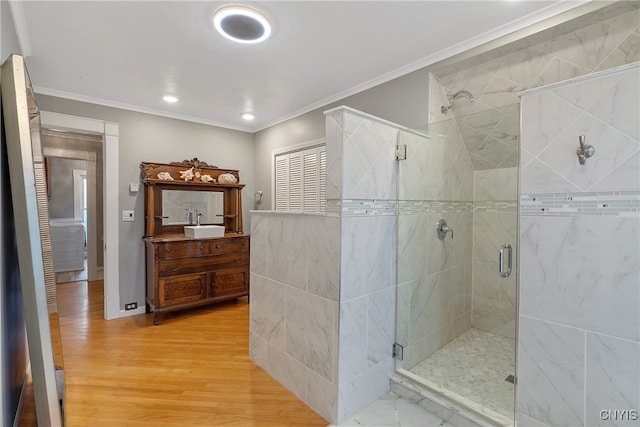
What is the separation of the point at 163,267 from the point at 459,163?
3073mm

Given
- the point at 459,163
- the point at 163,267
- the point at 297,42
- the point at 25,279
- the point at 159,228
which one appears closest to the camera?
the point at 25,279

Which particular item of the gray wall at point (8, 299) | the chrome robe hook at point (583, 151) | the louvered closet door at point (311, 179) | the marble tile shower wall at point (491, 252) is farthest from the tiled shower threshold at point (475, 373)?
the gray wall at point (8, 299)

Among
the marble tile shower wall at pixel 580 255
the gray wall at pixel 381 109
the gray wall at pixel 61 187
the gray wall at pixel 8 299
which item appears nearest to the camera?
the marble tile shower wall at pixel 580 255

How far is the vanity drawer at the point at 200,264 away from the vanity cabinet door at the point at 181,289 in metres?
0.07

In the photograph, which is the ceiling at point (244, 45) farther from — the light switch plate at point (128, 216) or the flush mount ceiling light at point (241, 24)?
the light switch plate at point (128, 216)

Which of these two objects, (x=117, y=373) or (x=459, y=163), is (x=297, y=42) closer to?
(x=459, y=163)

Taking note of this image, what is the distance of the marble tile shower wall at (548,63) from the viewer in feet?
5.81

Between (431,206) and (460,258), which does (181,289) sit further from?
(460,258)

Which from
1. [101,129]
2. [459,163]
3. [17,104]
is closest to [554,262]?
[459,163]

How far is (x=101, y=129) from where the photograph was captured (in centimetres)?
335

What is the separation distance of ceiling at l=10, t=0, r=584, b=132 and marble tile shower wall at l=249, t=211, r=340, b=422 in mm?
1215

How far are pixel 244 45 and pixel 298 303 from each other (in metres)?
1.83

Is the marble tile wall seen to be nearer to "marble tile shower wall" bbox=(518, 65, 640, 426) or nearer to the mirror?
"marble tile shower wall" bbox=(518, 65, 640, 426)

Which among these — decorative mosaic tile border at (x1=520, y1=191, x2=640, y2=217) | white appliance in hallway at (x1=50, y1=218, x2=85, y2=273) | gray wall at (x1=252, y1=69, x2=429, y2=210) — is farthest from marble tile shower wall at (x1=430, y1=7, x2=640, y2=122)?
white appliance in hallway at (x1=50, y1=218, x2=85, y2=273)
